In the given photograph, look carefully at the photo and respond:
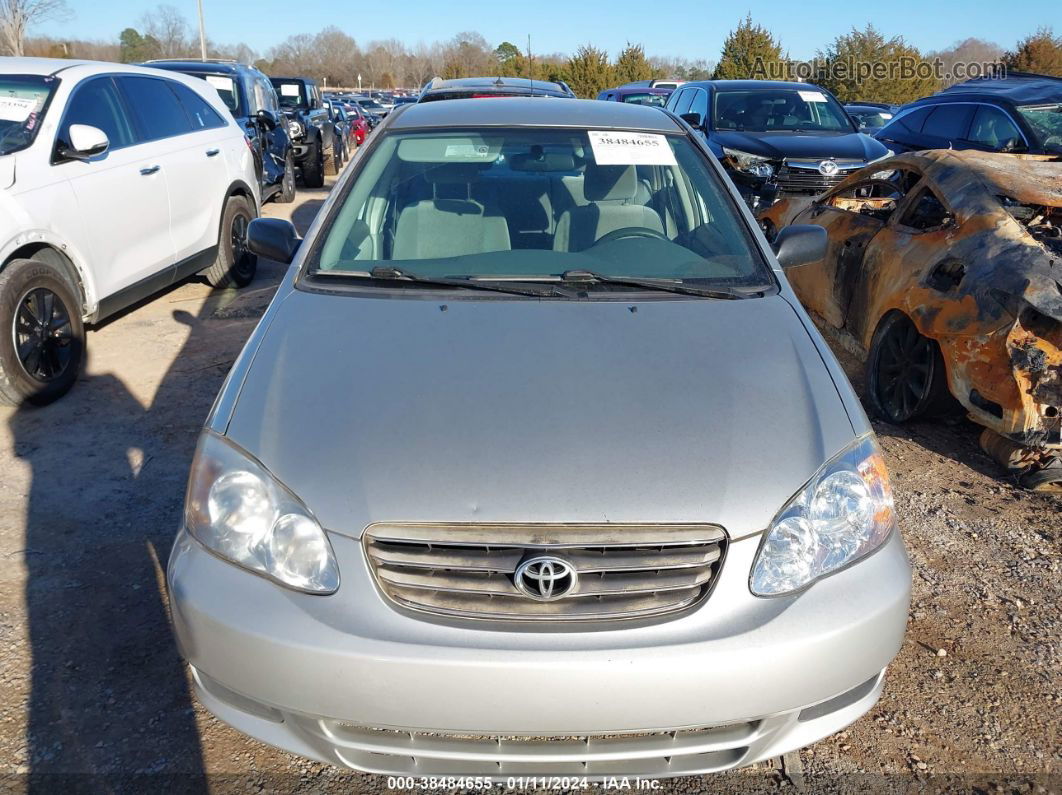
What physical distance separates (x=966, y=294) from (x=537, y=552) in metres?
3.18

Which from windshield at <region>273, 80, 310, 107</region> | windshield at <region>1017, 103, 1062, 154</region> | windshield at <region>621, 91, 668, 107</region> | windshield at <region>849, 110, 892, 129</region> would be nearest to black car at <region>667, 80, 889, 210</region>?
windshield at <region>1017, 103, 1062, 154</region>

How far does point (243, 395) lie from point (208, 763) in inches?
41.4

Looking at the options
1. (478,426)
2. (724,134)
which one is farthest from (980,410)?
(724,134)

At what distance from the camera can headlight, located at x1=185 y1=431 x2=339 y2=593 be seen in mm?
1856

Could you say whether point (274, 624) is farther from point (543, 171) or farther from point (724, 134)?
point (724, 134)

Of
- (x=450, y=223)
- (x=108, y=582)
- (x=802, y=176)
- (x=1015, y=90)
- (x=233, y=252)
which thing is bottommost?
(x=108, y=582)

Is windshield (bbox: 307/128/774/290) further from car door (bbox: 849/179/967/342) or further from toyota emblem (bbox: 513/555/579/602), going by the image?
car door (bbox: 849/179/967/342)

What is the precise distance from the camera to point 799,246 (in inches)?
119

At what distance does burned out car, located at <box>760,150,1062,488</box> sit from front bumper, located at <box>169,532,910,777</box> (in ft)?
7.68

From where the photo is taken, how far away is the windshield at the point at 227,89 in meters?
10.4

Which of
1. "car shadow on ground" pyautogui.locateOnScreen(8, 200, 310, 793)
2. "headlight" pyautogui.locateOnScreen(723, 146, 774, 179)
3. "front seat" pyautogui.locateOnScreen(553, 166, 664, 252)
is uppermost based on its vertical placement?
"front seat" pyautogui.locateOnScreen(553, 166, 664, 252)

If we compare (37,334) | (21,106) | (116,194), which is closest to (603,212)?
(37,334)

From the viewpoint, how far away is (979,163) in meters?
4.69

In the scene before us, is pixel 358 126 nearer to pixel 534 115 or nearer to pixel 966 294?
pixel 534 115
